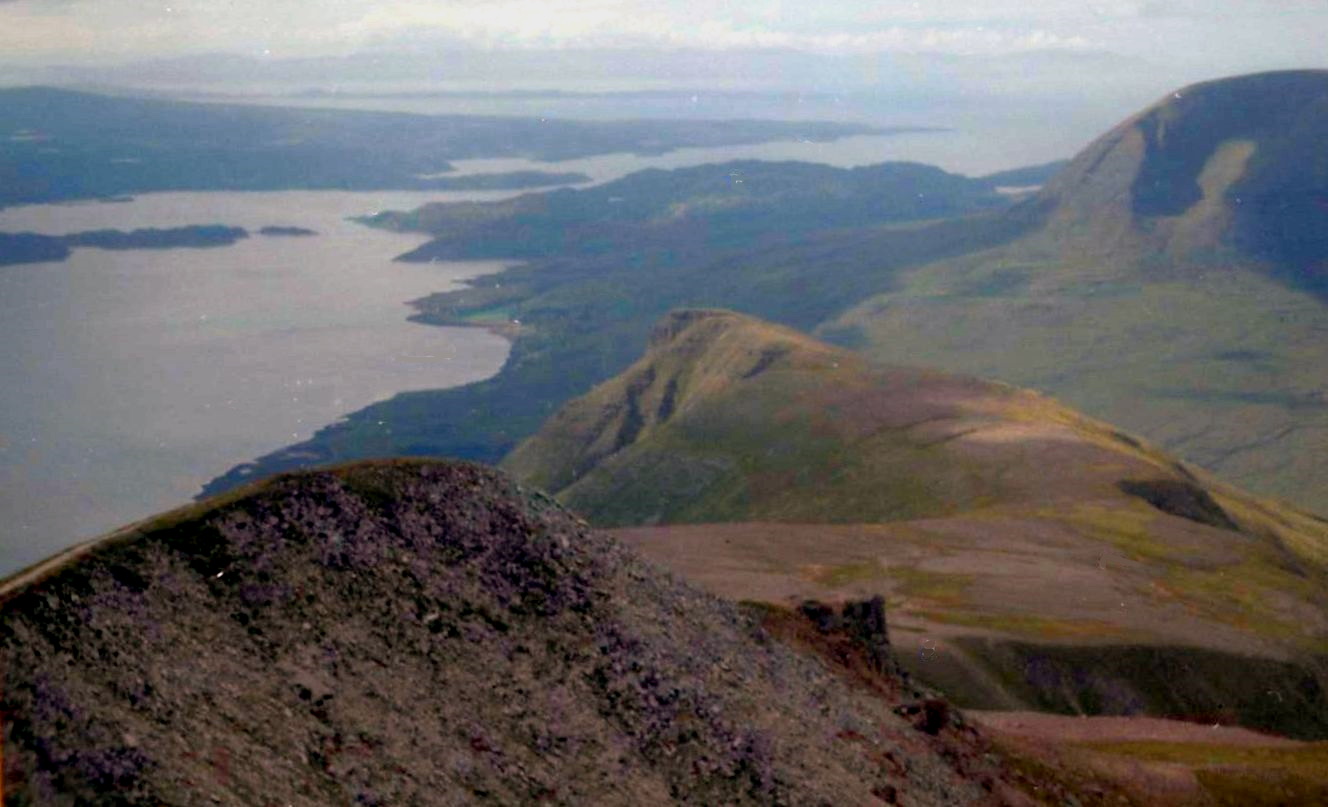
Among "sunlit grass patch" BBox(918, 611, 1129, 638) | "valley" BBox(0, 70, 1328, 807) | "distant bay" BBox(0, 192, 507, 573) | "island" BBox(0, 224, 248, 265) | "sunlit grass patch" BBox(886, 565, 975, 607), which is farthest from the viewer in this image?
"island" BBox(0, 224, 248, 265)

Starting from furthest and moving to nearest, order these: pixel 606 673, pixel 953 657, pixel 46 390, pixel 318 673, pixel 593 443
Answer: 1. pixel 593 443
2. pixel 46 390
3. pixel 953 657
4. pixel 606 673
5. pixel 318 673

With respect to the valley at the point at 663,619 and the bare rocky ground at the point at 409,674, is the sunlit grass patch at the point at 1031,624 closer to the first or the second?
the valley at the point at 663,619

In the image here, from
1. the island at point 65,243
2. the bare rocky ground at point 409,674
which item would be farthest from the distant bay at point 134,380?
the bare rocky ground at point 409,674

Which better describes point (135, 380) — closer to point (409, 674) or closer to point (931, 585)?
point (931, 585)

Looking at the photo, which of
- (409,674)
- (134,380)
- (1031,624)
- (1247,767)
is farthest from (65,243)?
(409,674)

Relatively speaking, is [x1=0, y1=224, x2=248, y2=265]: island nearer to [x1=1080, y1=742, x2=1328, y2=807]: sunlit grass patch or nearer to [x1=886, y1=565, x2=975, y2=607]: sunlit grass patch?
[x1=886, y1=565, x2=975, y2=607]: sunlit grass patch

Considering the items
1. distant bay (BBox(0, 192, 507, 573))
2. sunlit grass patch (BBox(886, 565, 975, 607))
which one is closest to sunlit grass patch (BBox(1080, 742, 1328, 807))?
sunlit grass patch (BBox(886, 565, 975, 607))

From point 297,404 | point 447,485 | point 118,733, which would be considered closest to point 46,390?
point 297,404

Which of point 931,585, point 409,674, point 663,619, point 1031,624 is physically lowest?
point 931,585

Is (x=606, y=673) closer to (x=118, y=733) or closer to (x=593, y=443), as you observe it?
(x=118, y=733)
